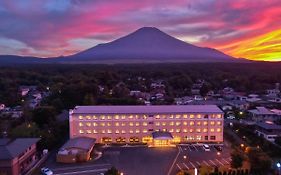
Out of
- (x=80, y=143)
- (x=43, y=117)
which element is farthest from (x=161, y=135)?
(x=43, y=117)

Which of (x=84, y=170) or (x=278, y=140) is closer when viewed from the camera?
(x=84, y=170)

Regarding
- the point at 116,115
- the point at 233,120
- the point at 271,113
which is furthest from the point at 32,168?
the point at 271,113

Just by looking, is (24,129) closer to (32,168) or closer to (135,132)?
(32,168)

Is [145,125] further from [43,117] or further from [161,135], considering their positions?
[43,117]

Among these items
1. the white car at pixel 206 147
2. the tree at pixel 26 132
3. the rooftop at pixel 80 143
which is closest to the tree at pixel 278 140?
the white car at pixel 206 147

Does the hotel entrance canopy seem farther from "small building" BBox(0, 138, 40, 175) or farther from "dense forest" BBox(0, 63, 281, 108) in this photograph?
"dense forest" BBox(0, 63, 281, 108)

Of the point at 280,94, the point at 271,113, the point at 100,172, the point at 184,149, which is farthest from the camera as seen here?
the point at 280,94
